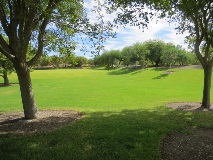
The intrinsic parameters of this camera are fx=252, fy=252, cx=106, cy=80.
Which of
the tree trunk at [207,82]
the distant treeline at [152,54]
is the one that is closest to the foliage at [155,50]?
the distant treeline at [152,54]

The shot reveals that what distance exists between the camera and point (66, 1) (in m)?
12.1

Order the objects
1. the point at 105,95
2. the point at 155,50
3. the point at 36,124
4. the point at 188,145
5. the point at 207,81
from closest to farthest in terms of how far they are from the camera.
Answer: the point at 188,145 < the point at 36,124 < the point at 207,81 < the point at 105,95 < the point at 155,50

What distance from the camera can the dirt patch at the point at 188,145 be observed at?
7719 mm

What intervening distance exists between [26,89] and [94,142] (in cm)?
542

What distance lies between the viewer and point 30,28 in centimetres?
1202

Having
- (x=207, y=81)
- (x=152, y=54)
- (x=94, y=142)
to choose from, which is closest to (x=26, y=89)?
(x=94, y=142)

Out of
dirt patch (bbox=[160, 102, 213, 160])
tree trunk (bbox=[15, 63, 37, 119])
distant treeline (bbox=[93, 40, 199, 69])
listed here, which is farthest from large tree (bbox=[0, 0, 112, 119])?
distant treeline (bbox=[93, 40, 199, 69])

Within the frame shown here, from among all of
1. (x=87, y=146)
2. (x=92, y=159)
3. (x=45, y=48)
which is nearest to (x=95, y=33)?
(x=45, y=48)

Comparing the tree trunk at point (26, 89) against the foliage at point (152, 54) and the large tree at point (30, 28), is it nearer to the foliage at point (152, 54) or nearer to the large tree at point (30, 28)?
the large tree at point (30, 28)

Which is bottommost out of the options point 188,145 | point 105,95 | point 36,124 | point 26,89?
point 105,95

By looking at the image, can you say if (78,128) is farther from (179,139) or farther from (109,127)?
(179,139)

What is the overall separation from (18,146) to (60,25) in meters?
7.14

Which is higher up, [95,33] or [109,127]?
[95,33]

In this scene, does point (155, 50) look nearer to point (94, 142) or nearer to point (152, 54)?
point (152, 54)
